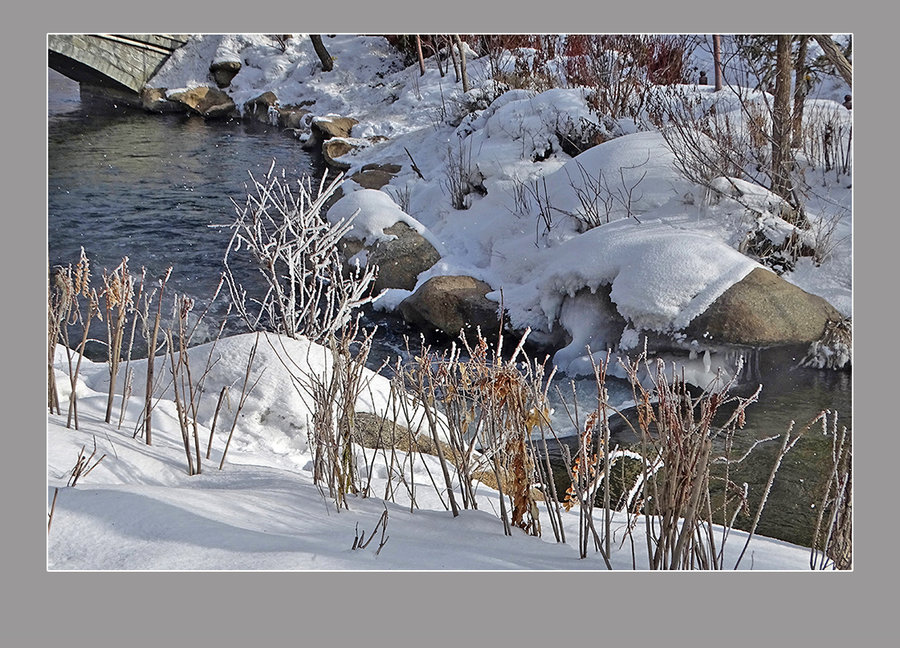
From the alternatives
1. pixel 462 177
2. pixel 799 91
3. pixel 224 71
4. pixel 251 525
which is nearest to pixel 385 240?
pixel 462 177

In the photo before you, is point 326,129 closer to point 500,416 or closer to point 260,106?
point 260,106

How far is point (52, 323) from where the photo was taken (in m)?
2.77

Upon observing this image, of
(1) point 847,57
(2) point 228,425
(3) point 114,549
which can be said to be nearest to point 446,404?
(3) point 114,549

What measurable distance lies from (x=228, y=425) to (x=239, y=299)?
1.10 meters

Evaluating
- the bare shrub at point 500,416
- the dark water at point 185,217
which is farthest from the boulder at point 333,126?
the bare shrub at point 500,416

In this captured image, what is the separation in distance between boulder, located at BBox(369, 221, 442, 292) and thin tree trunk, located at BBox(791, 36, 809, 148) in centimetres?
206

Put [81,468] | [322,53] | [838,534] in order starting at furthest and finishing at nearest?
[322,53] → [81,468] → [838,534]

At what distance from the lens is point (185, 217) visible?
398 cm

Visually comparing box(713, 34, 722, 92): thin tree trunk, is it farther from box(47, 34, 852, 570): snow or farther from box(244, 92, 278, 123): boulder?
box(244, 92, 278, 123): boulder

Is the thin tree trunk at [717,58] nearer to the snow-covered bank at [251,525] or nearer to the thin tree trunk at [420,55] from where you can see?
the thin tree trunk at [420,55]

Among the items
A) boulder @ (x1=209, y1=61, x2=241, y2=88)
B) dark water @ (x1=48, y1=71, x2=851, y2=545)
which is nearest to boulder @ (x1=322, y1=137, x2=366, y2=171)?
dark water @ (x1=48, y1=71, x2=851, y2=545)

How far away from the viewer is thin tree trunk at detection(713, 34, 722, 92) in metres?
2.98

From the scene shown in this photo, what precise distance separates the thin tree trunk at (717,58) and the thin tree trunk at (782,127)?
20 centimetres

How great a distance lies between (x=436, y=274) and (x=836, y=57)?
241cm
